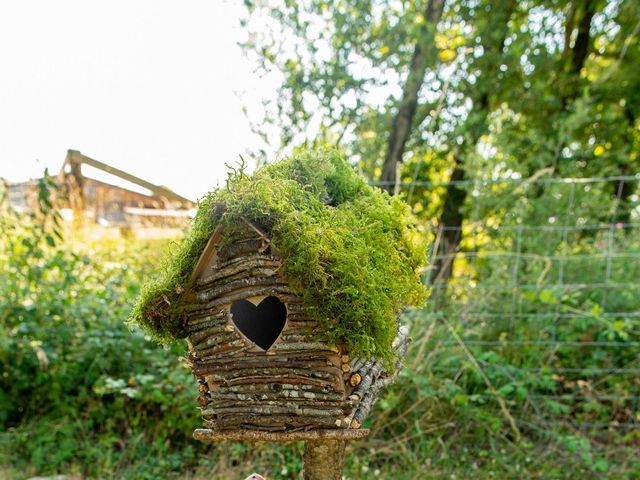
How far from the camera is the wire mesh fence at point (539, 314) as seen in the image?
15.8 feet

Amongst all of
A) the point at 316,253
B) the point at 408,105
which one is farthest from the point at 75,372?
the point at 408,105

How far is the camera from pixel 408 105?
654cm

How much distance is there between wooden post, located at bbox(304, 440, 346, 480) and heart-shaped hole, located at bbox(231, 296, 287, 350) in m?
0.43

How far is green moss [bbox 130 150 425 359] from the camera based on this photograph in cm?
208

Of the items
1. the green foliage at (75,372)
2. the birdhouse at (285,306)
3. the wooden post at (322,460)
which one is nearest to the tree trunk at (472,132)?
the green foliage at (75,372)

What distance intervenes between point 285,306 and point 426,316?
2.66m

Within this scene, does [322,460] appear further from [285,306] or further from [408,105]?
[408,105]

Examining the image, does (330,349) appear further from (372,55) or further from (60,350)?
(372,55)

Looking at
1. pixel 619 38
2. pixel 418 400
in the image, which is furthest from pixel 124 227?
pixel 619 38

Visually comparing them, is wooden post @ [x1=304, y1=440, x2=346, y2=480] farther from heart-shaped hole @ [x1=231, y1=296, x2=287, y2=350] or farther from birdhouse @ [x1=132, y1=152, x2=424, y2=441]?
heart-shaped hole @ [x1=231, y1=296, x2=287, y2=350]

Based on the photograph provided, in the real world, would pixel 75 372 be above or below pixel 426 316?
below

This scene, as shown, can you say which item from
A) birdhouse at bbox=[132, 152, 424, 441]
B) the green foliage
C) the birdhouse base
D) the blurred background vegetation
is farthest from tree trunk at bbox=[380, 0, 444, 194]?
the birdhouse base

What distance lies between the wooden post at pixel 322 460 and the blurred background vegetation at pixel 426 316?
6.03 feet

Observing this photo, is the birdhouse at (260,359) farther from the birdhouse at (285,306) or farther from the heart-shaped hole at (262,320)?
the heart-shaped hole at (262,320)
